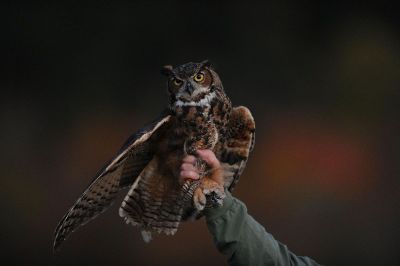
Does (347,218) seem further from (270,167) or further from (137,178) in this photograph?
(137,178)

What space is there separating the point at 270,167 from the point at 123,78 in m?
1.05

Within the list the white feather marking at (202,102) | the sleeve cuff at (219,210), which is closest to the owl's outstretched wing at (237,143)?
the white feather marking at (202,102)

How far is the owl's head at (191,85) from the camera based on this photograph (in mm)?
1841

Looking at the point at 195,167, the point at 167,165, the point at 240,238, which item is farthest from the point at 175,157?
the point at 240,238

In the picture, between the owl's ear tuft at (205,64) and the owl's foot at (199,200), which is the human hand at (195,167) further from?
the owl's ear tuft at (205,64)

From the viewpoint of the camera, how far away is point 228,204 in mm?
1661

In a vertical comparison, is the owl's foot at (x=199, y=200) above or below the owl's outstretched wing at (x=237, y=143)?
below

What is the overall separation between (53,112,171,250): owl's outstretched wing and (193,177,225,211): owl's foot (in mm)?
214

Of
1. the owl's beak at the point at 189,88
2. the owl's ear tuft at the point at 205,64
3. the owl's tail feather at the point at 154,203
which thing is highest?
the owl's ear tuft at the point at 205,64

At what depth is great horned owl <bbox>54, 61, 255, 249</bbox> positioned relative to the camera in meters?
1.78

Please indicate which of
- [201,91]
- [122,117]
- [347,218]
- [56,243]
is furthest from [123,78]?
[56,243]

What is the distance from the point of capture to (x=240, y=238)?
161cm

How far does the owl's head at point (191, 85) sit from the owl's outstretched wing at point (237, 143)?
139mm

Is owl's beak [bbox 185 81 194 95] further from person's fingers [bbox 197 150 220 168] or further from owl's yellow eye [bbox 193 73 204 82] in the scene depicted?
person's fingers [bbox 197 150 220 168]
